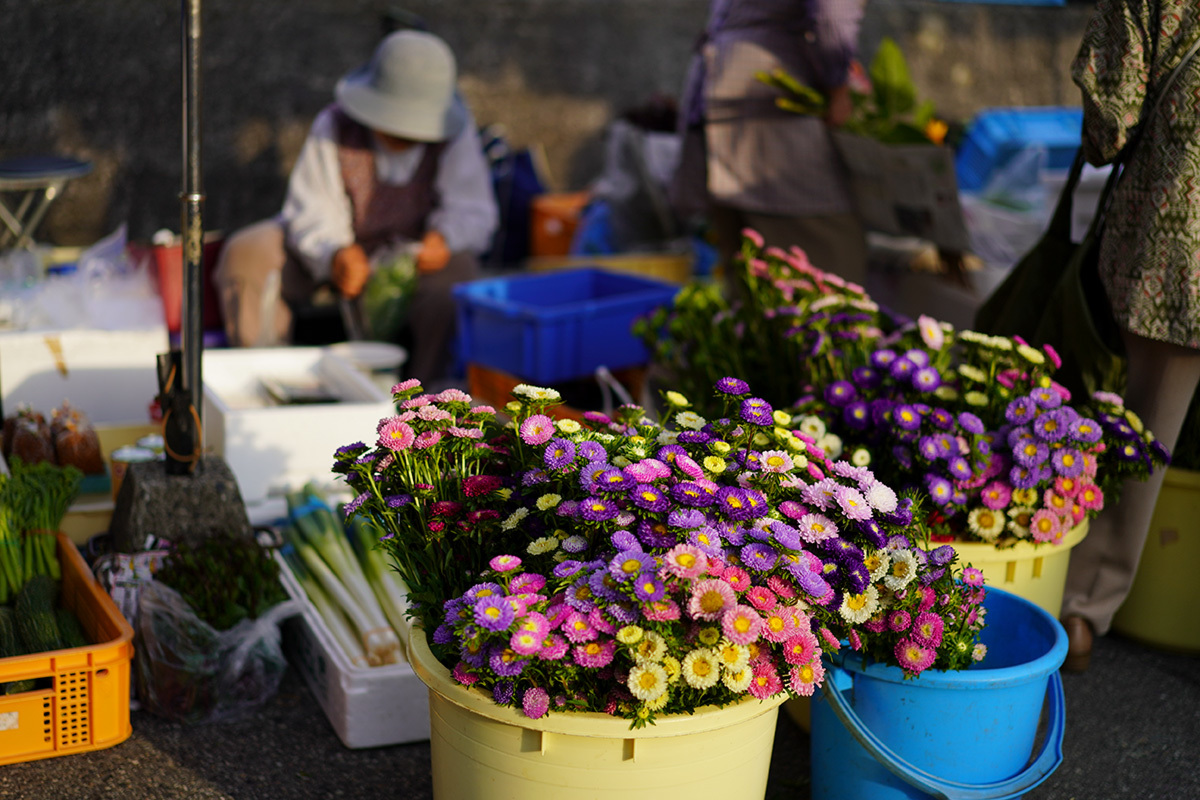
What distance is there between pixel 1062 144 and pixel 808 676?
5.91 meters

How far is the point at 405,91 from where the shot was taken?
4.45m

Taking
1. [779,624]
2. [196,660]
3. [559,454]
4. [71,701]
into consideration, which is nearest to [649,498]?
[559,454]

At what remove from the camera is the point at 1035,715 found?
2092 mm

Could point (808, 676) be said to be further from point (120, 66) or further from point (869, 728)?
point (120, 66)

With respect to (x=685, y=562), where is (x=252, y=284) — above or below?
below

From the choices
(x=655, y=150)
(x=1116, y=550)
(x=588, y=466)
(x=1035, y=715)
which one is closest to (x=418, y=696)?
(x=588, y=466)

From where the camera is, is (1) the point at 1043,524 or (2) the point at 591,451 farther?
(1) the point at 1043,524

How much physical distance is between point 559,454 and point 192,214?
1228 mm

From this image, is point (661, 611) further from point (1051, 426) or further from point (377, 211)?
point (377, 211)

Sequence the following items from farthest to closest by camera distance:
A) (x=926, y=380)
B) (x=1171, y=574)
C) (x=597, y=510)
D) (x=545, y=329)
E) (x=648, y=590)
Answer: (x=545, y=329)
(x=1171, y=574)
(x=926, y=380)
(x=597, y=510)
(x=648, y=590)

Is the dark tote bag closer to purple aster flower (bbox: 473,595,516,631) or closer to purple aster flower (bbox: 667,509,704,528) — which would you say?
purple aster flower (bbox: 667,509,704,528)

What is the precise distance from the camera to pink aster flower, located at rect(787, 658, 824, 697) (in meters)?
1.72

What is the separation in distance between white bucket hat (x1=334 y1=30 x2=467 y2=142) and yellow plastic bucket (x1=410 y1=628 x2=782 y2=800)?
3.02m

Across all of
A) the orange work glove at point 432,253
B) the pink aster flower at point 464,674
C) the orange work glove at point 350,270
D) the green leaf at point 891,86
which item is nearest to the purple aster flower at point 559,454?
the pink aster flower at point 464,674
